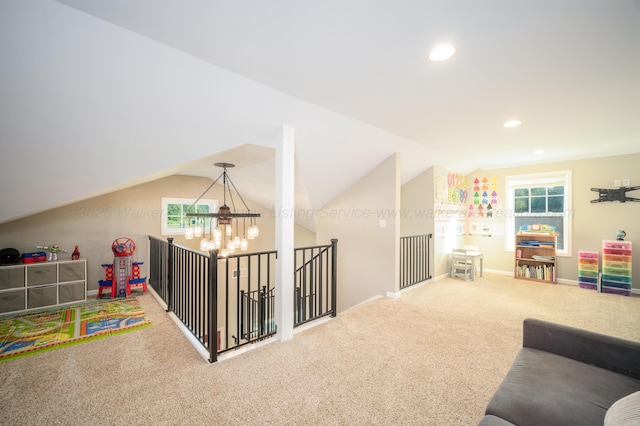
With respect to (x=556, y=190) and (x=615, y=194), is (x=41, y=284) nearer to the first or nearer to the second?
(x=556, y=190)

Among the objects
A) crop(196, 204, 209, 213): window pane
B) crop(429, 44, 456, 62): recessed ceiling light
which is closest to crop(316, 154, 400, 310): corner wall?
crop(429, 44, 456, 62): recessed ceiling light

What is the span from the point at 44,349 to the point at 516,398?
153 inches

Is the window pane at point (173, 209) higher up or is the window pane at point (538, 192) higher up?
the window pane at point (538, 192)

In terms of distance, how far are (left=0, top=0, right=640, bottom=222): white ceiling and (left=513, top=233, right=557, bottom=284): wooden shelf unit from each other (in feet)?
8.03

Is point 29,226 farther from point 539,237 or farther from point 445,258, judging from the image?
point 539,237

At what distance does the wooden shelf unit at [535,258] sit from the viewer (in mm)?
5223

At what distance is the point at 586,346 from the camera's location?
169 centimetres

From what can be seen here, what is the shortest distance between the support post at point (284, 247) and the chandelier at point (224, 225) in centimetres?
59

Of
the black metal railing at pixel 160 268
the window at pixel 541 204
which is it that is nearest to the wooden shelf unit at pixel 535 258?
the window at pixel 541 204

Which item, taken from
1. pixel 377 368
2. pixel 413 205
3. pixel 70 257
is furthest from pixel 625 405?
pixel 70 257

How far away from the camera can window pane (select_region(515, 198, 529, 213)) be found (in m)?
5.76

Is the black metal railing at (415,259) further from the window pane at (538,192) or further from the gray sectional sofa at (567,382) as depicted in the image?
the gray sectional sofa at (567,382)

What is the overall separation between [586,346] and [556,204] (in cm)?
497

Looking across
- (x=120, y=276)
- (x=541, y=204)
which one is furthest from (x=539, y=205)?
(x=120, y=276)
